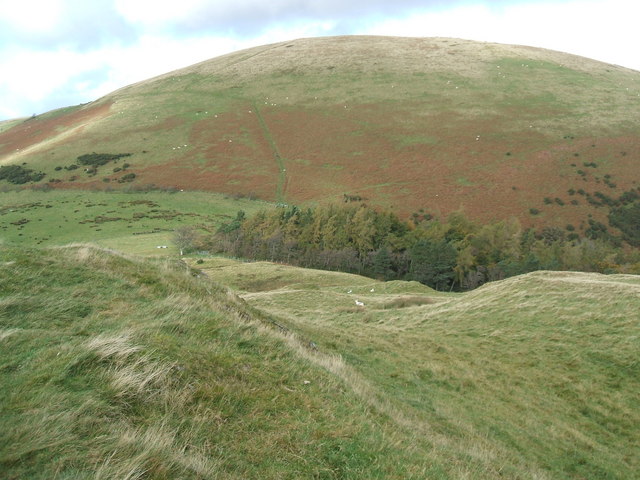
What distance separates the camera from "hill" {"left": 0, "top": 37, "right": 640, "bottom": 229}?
8194 centimetres

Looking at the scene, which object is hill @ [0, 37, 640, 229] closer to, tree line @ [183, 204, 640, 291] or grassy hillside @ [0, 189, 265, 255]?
grassy hillside @ [0, 189, 265, 255]

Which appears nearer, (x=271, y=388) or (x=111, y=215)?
(x=271, y=388)

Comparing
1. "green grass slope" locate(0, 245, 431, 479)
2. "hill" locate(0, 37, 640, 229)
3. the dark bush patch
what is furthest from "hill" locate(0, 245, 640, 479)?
the dark bush patch

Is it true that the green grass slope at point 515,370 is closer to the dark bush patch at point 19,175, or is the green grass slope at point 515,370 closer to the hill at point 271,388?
the hill at point 271,388

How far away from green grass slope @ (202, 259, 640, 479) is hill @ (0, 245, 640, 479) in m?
0.08

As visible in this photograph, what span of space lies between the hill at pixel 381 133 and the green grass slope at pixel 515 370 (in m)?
54.6

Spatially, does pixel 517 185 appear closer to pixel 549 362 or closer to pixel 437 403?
pixel 549 362

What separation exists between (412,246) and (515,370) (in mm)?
47775

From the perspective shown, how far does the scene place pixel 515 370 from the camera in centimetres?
1642

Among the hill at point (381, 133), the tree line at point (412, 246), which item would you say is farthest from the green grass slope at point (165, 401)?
the hill at point (381, 133)

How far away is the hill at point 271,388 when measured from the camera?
16.0 feet

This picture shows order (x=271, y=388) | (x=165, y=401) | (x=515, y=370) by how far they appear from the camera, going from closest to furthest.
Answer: (x=165, y=401) → (x=271, y=388) → (x=515, y=370)

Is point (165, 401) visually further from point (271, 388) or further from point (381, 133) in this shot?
point (381, 133)

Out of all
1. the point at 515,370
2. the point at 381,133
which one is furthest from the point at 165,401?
the point at 381,133
